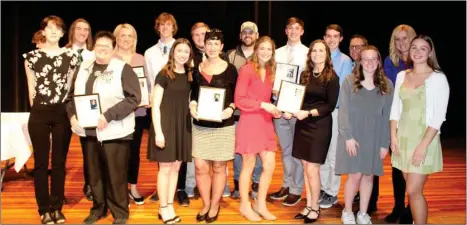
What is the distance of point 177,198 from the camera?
4.62m

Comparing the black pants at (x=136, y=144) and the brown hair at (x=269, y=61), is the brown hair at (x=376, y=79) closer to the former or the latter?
the brown hair at (x=269, y=61)

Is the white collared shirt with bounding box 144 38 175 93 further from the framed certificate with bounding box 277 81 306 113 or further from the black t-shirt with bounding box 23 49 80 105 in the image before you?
the framed certificate with bounding box 277 81 306 113

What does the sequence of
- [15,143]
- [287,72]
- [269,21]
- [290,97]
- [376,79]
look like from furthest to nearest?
[269,21]
[15,143]
[287,72]
[290,97]
[376,79]

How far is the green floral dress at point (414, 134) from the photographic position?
3434 millimetres

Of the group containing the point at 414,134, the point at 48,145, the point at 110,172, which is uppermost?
the point at 414,134

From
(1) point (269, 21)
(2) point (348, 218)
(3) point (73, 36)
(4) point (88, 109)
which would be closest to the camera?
(4) point (88, 109)

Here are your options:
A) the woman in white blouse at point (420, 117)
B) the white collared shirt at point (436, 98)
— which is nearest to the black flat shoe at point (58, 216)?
the woman in white blouse at point (420, 117)

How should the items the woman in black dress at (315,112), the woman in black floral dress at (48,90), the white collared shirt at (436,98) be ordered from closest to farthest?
the white collared shirt at (436,98) → the woman in black floral dress at (48,90) → the woman in black dress at (315,112)

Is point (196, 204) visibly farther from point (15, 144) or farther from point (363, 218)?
point (15, 144)

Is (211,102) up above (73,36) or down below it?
below

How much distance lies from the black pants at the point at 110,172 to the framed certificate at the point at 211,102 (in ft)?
2.02

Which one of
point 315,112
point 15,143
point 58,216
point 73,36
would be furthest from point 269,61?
point 15,143

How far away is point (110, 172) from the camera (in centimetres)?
383

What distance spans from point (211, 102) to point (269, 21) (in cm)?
459
